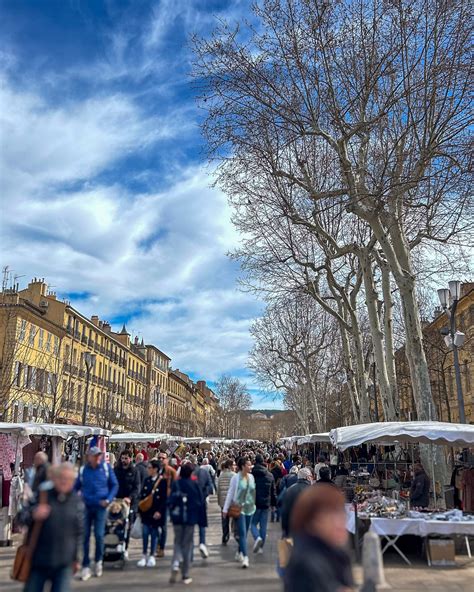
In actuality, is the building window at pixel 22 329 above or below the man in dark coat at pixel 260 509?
above

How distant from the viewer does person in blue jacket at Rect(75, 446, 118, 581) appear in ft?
25.6

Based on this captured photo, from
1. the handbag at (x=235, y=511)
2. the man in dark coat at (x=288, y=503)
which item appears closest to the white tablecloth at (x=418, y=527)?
the man in dark coat at (x=288, y=503)

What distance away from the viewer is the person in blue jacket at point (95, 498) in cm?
780

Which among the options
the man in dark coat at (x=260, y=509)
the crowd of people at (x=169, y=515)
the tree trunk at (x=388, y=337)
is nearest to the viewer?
the crowd of people at (x=169, y=515)

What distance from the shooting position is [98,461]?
7.98 m

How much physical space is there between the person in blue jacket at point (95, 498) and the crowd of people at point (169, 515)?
0.05 ft

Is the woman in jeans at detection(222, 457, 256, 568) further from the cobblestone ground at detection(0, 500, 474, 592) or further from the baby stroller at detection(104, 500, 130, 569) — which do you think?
the baby stroller at detection(104, 500, 130, 569)

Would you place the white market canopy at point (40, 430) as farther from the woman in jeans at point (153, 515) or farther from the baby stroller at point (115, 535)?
the baby stroller at point (115, 535)

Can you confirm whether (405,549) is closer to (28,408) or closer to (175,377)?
(28,408)

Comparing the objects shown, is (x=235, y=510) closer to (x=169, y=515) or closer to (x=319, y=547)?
(x=169, y=515)

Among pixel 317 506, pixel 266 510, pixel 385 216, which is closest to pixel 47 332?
pixel 385 216

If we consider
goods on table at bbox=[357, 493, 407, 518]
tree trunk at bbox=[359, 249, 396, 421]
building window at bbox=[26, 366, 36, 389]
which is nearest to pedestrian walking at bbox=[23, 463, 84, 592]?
goods on table at bbox=[357, 493, 407, 518]

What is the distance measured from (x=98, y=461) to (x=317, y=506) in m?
5.69

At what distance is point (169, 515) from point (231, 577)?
1.28 m
